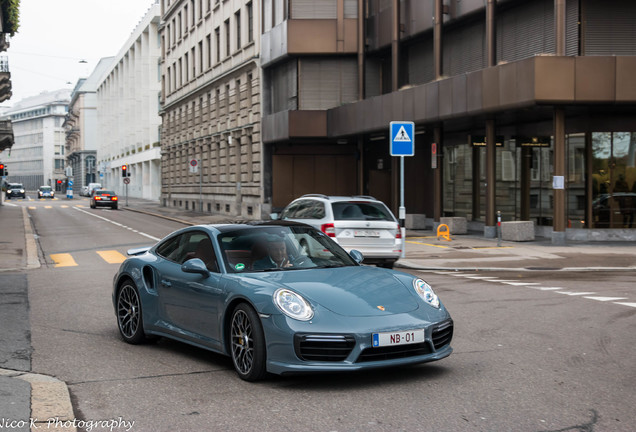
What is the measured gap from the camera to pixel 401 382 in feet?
21.3

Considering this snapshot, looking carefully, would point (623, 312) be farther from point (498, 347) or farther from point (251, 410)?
point (251, 410)

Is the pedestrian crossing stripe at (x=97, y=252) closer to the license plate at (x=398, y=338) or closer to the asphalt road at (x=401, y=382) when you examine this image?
the asphalt road at (x=401, y=382)

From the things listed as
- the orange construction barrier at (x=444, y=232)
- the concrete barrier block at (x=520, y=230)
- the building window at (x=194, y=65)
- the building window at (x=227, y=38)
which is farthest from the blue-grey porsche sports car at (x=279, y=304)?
the building window at (x=194, y=65)

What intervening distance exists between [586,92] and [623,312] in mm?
13285

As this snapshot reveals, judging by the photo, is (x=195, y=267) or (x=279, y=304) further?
(x=195, y=267)

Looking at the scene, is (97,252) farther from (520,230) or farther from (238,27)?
(238,27)

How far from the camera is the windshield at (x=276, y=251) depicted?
739cm

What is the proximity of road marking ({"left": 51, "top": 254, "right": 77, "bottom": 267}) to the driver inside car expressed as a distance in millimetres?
12014

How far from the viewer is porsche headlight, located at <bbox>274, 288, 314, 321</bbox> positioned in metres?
6.32

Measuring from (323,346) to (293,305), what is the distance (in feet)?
1.36

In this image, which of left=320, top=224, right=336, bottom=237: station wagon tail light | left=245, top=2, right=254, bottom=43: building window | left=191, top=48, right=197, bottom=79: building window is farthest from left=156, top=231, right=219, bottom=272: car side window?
left=191, top=48, right=197, bottom=79: building window

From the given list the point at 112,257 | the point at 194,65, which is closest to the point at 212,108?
the point at 194,65

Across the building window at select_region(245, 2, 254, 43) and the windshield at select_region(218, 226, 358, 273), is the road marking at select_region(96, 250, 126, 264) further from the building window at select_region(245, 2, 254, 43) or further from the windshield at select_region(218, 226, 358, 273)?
the building window at select_region(245, 2, 254, 43)

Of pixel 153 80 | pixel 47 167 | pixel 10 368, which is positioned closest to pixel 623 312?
pixel 10 368
